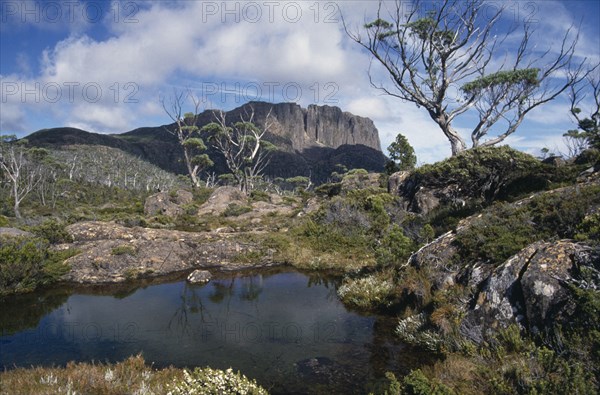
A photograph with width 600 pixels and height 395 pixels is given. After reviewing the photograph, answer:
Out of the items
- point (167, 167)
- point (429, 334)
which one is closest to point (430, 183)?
point (429, 334)

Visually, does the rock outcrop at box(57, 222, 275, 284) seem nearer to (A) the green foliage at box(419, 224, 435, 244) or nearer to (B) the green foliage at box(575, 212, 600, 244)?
(A) the green foliage at box(419, 224, 435, 244)

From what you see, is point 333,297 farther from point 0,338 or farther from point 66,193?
point 66,193

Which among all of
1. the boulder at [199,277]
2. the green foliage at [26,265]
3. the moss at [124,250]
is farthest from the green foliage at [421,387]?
the moss at [124,250]

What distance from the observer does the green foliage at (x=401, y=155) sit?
35.5 meters

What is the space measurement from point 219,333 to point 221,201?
28133 mm

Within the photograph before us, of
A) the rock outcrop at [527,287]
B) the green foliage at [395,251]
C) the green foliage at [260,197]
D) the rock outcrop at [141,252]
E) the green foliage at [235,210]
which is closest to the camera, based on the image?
the rock outcrop at [527,287]

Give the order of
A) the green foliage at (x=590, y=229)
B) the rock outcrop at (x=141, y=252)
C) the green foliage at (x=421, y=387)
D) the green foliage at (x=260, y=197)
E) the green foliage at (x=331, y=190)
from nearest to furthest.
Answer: the green foliage at (x=421, y=387)
the green foliage at (x=590, y=229)
the rock outcrop at (x=141, y=252)
the green foliage at (x=331, y=190)
the green foliage at (x=260, y=197)

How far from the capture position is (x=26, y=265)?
A: 13.8 meters

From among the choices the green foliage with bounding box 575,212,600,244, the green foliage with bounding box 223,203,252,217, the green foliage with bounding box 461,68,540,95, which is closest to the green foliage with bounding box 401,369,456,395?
the green foliage with bounding box 575,212,600,244

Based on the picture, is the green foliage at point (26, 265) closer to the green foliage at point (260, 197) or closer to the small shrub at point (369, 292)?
the small shrub at point (369, 292)

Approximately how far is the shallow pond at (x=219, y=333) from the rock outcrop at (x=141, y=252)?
4.72ft

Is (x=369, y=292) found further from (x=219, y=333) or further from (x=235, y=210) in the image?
(x=235, y=210)

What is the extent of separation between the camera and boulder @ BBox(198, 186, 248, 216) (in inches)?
1372

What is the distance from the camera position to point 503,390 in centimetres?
598
